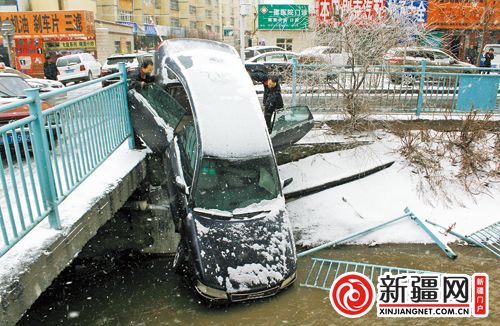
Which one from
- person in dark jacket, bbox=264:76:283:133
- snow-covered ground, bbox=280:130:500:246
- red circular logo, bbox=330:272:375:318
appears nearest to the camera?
red circular logo, bbox=330:272:375:318

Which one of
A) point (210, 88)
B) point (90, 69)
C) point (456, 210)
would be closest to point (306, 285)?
point (210, 88)

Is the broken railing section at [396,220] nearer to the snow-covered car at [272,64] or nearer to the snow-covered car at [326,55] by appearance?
the snow-covered car at [326,55]

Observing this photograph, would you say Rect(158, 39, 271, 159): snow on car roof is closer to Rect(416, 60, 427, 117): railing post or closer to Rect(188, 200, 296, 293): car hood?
Rect(188, 200, 296, 293): car hood

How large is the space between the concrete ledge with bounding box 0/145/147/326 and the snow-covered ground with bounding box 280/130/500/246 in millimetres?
3131

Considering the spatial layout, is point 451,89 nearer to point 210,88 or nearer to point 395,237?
point 395,237

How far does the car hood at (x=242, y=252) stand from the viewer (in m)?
4.71

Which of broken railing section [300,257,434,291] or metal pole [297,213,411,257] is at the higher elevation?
metal pole [297,213,411,257]

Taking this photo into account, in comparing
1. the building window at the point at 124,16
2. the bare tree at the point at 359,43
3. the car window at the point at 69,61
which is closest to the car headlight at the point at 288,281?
the bare tree at the point at 359,43

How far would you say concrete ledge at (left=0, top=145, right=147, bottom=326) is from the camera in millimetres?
3172

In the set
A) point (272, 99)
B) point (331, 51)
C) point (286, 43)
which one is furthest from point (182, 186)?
point (286, 43)

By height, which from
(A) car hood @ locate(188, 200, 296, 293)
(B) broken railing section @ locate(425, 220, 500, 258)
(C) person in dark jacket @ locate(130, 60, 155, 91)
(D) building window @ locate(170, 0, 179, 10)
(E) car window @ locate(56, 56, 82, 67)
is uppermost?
(D) building window @ locate(170, 0, 179, 10)

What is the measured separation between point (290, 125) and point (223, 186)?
265 cm

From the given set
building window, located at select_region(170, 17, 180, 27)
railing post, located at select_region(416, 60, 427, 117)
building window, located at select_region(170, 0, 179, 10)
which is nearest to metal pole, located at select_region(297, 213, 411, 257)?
railing post, located at select_region(416, 60, 427, 117)

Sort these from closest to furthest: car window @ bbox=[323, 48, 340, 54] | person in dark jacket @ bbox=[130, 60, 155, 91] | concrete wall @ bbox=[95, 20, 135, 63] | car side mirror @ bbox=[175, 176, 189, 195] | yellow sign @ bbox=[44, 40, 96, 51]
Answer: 1. car side mirror @ bbox=[175, 176, 189, 195]
2. person in dark jacket @ bbox=[130, 60, 155, 91]
3. car window @ bbox=[323, 48, 340, 54]
4. yellow sign @ bbox=[44, 40, 96, 51]
5. concrete wall @ bbox=[95, 20, 135, 63]
